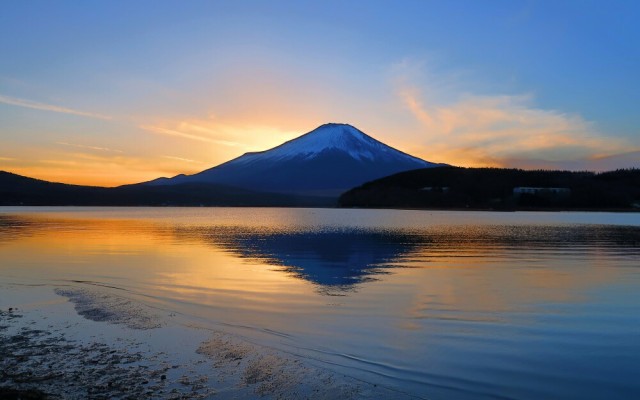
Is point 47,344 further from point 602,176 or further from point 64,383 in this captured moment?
point 602,176

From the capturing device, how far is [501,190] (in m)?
161

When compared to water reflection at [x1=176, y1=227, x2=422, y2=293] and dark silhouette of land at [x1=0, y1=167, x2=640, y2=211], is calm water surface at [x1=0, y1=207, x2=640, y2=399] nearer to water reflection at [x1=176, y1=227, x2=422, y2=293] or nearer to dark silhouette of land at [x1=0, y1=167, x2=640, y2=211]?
water reflection at [x1=176, y1=227, x2=422, y2=293]

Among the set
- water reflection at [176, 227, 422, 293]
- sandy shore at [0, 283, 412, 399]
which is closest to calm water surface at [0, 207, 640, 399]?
water reflection at [176, 227, 422, 293]

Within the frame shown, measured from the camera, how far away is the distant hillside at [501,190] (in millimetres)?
148500

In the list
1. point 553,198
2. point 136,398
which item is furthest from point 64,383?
point 553,198

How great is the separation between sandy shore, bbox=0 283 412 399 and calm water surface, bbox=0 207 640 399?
27.9 inches

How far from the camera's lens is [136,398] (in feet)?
24.5

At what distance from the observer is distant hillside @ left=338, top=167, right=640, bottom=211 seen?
148 m

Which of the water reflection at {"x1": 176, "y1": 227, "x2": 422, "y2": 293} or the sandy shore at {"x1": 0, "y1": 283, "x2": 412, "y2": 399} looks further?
the water reflection at {"x1": 176, "y1": 227, "x2": 422, "y2": 293}

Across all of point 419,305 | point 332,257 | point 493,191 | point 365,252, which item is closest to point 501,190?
point 493,191

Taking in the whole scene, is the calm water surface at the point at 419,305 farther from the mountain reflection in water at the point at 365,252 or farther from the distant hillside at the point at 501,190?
the distant hillside at the point at 501,190

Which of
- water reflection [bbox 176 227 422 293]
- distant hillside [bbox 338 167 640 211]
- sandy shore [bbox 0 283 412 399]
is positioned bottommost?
sandy shore [bbox 0 283 412 399]

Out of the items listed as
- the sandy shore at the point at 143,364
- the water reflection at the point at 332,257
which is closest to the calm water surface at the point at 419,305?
the water reflection at the point at 332,257

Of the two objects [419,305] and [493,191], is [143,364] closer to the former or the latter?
[419,305]
